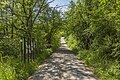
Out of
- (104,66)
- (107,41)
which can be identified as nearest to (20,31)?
(107,41)

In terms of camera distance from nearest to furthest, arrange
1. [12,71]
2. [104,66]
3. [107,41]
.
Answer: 1. [12,71]
2. [104,66]
3. [107,41]

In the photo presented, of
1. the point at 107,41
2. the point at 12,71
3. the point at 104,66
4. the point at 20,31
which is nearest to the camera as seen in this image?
the point at 12,71

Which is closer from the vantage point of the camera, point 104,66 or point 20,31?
point 104,66

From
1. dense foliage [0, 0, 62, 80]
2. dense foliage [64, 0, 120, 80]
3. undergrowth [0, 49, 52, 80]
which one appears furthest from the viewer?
dense foliage [0, 0, 62, 80]

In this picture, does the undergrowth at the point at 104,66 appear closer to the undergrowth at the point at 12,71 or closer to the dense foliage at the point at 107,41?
the dense foliage at the point at 107,41

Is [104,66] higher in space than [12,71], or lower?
lower

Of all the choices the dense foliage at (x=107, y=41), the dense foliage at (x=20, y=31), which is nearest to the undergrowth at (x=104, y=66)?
the dense foliage at (x=107, y=41)

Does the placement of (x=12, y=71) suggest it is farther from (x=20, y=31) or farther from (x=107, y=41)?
(x=20, y=31)

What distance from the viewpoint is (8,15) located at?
14172 millimetres

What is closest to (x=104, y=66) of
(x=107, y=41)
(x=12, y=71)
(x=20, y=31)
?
(x=107, y=41)

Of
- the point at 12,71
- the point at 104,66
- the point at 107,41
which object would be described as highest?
the point at 107,41

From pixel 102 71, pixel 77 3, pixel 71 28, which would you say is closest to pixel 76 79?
pixel 102 71

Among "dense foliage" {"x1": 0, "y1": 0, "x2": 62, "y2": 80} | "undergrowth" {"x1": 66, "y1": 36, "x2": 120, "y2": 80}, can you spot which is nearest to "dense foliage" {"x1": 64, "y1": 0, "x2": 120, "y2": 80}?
"undergrowth" {"x1": 66, "y1": 36, "x2": 120, "y2": 80}

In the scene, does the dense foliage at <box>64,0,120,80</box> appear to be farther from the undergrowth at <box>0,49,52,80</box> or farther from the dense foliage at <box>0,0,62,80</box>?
the dense foliage at <box>0,0,62,80</box>
